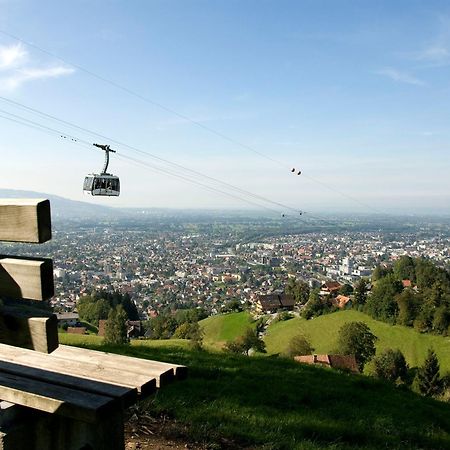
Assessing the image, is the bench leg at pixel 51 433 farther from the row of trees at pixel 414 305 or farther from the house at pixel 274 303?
the house at pixel 274 303

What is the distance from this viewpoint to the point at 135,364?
2.28m

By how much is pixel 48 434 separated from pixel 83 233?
150 metres

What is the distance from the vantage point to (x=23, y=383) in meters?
1.84

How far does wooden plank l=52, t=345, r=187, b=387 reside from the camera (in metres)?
2.16

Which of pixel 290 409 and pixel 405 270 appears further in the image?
pixel 405 270

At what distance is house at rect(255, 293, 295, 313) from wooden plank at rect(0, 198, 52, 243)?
188 feet

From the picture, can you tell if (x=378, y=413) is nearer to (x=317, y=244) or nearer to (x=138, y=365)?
(x=138, y=365)

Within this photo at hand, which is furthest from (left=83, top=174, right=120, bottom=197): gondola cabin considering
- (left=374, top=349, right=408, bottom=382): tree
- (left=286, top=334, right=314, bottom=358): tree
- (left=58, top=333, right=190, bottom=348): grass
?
(left=374, top=349, right=408, bottom=382): tree

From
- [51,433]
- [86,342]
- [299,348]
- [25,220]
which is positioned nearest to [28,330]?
[25,220]

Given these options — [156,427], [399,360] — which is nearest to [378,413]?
[156,427]

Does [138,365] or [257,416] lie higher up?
[138,365]

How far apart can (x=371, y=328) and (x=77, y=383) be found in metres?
43.6

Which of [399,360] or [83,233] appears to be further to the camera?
[83,233]

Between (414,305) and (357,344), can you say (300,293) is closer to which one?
(414,305)
